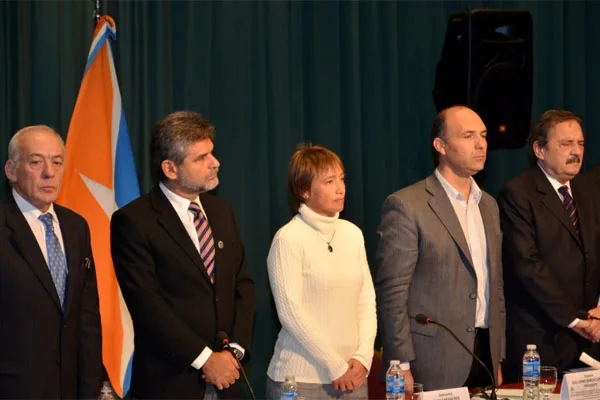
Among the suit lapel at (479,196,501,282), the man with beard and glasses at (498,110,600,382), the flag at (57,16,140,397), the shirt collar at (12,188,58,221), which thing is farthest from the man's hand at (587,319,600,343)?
the shirt collar at (12,188,58,221)

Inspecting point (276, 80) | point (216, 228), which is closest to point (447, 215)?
point (216, 228)

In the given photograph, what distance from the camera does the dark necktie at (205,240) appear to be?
387 centimetres

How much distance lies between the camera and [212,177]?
395 cm

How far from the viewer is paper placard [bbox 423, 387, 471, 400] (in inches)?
122

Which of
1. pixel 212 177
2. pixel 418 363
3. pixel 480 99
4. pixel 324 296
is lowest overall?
pixel 418 363

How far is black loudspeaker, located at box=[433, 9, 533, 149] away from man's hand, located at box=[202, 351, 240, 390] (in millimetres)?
2198

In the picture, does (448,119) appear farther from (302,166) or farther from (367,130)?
(367,130)

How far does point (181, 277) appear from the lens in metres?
3.78

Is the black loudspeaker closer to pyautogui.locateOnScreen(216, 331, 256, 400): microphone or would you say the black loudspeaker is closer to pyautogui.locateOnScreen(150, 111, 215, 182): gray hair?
pyautogui.locateOnScreen(150, 111, 215, 182): gray hair

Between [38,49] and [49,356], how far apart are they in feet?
7.04

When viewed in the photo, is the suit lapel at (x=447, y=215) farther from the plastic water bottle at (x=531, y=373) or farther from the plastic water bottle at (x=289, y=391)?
the plastic water bottle at (x=289, y=391)

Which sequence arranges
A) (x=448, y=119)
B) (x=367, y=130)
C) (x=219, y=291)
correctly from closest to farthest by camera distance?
1. (x=219, y=291)
2. (x=448, y=119)
3. (x=367, y=130)

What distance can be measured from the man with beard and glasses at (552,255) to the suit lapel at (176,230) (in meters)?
1.71

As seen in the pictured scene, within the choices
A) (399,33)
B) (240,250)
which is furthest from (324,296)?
(399,33)
